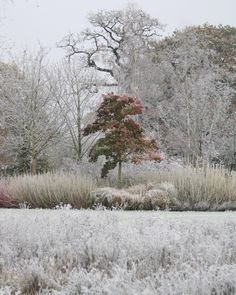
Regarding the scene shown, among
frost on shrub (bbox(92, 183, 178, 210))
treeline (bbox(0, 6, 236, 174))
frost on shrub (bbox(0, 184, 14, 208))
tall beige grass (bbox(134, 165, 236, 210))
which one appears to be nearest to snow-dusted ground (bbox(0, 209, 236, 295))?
frost on shrub (bbox(92, 183, 178, 210))

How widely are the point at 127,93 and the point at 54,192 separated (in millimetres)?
14771

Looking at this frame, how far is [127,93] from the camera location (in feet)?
90.9

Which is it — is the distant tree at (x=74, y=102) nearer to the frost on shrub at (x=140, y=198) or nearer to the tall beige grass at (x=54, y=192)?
the tall beige grass at (x=54, y=192)

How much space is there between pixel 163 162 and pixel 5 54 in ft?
35.7

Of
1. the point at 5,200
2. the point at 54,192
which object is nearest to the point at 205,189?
the point at 54,192

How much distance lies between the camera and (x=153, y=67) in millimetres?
30672

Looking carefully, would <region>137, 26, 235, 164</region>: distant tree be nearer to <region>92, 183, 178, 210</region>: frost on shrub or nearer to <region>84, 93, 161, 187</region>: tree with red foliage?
<region>84, 93, 161, 187</region>: tree with red foliage

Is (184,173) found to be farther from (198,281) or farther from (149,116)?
(149,116)

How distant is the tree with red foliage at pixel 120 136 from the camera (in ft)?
50.0

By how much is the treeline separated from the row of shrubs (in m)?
5.15

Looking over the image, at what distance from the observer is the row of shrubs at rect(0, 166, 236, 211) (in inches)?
501

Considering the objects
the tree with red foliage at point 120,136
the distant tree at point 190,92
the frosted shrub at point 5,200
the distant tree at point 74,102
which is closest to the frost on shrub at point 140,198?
the frosted shrub at point 5,200

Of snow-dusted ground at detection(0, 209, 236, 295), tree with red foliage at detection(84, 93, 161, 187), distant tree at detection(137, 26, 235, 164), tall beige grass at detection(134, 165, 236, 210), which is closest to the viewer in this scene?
snow-dusted ground at detection(0, 209, 236, 295)

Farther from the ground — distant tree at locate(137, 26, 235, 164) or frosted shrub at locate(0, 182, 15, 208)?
distant tree at locate(137, 26, 235, 164)
